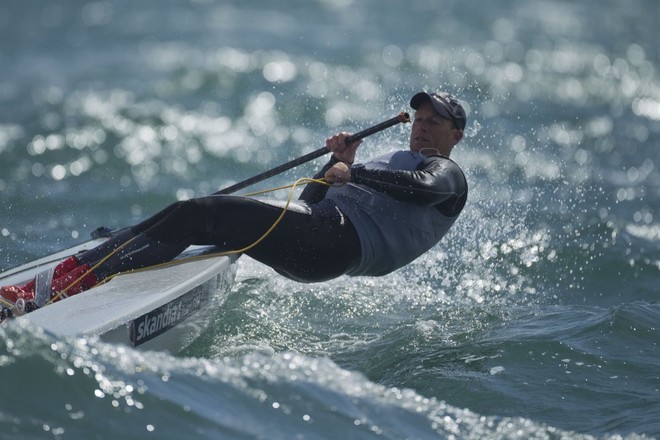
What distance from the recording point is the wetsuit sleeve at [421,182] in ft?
17.2

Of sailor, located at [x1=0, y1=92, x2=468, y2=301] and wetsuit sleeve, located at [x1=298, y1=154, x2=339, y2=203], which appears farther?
wetsuit sleeve, located at [x1=298, y1=154, x2=339, y2=203]

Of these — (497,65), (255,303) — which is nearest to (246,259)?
(255,303)

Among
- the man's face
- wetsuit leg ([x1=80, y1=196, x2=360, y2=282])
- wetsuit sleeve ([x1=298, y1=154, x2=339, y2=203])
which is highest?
the man's face

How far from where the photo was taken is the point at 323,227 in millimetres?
5352

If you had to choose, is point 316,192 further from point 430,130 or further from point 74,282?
point 74,282

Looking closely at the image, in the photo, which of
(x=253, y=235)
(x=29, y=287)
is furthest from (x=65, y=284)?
(x=253, y=235)

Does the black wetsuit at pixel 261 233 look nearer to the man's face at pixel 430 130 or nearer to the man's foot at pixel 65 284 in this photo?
the man's foot at pixel 65 284

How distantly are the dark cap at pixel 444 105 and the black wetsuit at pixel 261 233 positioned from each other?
38 centimetres

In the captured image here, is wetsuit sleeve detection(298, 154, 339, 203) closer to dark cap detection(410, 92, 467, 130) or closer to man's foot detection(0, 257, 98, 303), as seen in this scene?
dark cap detection(410, 92, 467, 130)

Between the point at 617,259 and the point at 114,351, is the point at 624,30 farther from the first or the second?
the point at 114,351

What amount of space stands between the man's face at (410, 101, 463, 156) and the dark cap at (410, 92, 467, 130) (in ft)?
0.09

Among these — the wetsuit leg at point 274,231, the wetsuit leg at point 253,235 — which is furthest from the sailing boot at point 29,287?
the wetsuit leg at point 274,231

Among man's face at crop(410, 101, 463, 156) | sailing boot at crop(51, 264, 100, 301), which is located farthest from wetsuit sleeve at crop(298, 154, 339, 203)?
sailing boot at crop(51, 264, 100, 301)

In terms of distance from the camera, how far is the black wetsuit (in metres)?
5.23
